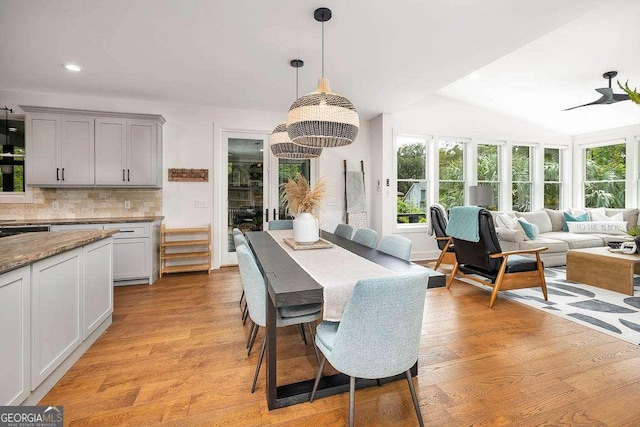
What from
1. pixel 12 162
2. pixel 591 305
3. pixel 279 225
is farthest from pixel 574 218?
pixel 12 162

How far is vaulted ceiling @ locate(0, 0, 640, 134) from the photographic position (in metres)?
2.38

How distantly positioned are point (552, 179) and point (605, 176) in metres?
0.93

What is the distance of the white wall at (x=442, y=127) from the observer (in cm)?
539

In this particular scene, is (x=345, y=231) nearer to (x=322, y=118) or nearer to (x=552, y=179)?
(x=322, y=118)

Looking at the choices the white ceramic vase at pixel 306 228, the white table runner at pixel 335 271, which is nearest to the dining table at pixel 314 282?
the white table runner at pixel 335 271

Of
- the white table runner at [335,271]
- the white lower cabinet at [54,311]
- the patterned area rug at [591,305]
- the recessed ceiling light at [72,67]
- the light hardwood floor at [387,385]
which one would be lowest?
the light hardwood floor at [387,385]

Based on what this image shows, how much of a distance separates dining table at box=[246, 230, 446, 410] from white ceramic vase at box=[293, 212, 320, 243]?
6.2 inches

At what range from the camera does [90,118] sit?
399cm

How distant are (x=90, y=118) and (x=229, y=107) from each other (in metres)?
1.89

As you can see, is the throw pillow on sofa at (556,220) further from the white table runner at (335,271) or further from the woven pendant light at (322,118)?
the woven pendant light at (322,118)

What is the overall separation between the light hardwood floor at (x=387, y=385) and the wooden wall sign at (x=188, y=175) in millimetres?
2336

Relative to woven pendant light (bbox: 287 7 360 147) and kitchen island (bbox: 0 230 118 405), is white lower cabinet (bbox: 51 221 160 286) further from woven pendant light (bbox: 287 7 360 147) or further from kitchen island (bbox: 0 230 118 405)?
woven pendant light (bbox: 287 7 360 147)

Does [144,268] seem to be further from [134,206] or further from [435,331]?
[435,331]

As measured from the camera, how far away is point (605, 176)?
6.38 m
